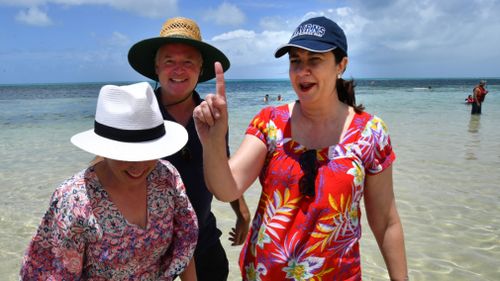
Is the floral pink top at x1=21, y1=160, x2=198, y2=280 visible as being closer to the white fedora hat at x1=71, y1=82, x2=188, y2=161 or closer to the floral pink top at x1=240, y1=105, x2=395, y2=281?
the white fedora hat at x1=71, y1=82, x2=188, y2=161

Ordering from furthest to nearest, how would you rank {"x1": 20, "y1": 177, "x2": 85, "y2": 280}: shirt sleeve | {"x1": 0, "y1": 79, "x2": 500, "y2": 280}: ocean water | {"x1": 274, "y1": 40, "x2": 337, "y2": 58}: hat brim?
{"x1": 0, "y1": 79, "x2": 500, "y2": 280}: ocean water → {"x1": 274, "y1": 40, "x2": 337, "y2": 58}: hat brim → {"x1": 20, "y1": 177, "x2": 85, "y2": 280}: shirt sleeve

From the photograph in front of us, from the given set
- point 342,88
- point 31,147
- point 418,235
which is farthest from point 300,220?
point 31,147

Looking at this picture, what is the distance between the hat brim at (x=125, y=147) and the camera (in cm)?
161

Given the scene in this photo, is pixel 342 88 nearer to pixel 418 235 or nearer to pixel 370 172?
pixel 370 172

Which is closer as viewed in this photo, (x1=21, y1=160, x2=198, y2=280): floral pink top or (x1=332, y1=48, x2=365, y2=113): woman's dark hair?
(x1=21, y1=160, x2=198, y2=280): floral pink top

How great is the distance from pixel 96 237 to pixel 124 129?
46 centimetres

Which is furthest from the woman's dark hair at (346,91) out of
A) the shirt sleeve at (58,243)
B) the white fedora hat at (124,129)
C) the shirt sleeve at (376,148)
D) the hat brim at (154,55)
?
the shirt sleeve at (58,243)

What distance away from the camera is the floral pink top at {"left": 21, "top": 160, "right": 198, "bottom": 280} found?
1609 mm

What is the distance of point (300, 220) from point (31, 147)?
10755 millimetres

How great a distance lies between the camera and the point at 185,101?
251 cm

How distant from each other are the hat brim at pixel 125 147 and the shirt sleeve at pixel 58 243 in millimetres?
198

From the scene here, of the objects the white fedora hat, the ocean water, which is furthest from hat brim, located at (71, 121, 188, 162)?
the ocean water

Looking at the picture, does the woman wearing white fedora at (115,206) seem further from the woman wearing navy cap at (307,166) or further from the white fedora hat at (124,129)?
the woman wearing navy cap at (307,166)

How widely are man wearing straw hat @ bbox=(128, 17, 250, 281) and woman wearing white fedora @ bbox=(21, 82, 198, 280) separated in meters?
0.53
